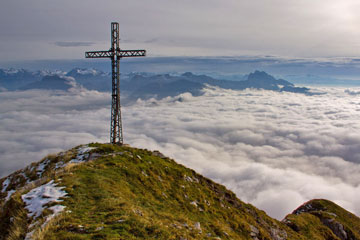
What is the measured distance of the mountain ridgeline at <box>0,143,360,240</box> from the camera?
1030cm

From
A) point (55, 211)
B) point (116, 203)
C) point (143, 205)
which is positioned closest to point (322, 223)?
point (143, 205)

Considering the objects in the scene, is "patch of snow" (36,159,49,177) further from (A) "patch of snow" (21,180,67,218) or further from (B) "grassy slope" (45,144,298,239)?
(A) "patch of snow" (21,180,67,218)

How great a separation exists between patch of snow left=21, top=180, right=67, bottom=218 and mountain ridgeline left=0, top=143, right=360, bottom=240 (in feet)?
0.17

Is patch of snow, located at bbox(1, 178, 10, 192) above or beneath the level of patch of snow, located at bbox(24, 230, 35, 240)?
beneath

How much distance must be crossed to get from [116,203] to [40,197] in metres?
4.48

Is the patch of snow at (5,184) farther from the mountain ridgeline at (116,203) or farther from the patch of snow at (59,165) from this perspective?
the patch of snow at (59,165)

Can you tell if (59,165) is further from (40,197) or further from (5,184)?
(40,197)

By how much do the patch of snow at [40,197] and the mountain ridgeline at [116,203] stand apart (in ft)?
0.17

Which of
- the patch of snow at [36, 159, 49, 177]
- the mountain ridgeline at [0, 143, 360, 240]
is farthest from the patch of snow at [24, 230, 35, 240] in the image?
the patch of snow at [36, 159, 49, 177]

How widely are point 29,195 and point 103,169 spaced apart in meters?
6.89

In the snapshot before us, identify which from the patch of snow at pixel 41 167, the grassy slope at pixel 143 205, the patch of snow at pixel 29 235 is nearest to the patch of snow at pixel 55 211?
the grassy slope at pixel 143 205

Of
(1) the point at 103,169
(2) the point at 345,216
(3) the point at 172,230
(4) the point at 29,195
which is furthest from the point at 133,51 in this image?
(2) the point at 345,216

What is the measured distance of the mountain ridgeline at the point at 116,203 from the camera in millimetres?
10305

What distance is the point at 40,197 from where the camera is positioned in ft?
41.9
